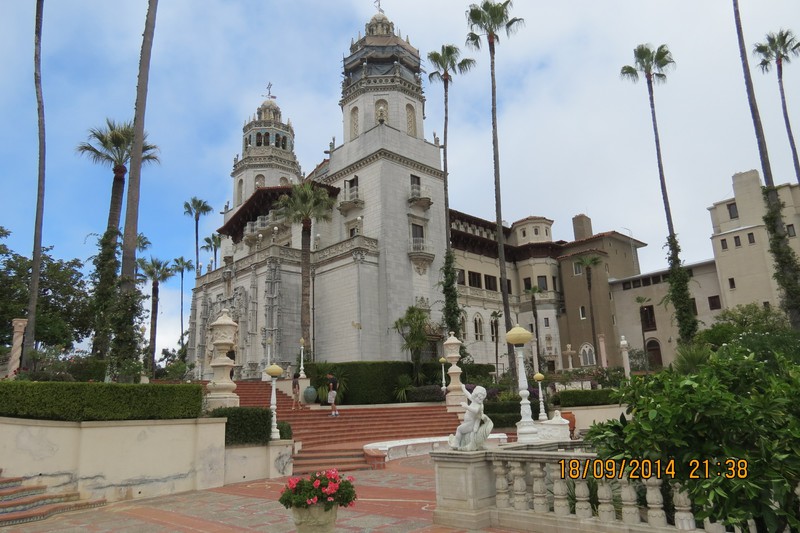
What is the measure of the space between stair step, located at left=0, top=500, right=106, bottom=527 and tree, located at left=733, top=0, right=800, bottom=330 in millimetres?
25929

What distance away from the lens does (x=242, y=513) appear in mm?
9797

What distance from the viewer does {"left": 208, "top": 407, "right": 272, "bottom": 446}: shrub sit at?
1424cm

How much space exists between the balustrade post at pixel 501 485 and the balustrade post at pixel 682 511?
2512mm

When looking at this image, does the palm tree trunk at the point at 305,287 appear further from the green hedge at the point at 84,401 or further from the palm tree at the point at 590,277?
the palm tree at the point at 590,277

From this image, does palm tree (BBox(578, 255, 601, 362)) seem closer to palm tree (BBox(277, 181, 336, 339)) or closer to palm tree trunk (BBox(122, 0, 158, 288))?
palm tree (BBox(277, 181, 336, 339))

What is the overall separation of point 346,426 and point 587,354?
33403mm

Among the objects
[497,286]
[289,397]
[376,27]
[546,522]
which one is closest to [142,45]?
[289,397]

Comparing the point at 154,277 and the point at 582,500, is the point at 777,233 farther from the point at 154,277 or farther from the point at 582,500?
the point at 154,277

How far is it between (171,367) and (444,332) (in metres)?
17.3

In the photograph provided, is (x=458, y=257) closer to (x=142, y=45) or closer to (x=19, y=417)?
(x=142, y=45)

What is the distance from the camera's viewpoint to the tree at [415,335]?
32.8m

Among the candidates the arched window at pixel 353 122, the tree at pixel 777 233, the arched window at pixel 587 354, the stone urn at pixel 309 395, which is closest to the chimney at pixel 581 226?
the arched window at pixel 587 354

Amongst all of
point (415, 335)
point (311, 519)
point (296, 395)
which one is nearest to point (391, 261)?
point (415, 335)

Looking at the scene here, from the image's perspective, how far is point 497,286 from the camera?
50.7 metres
